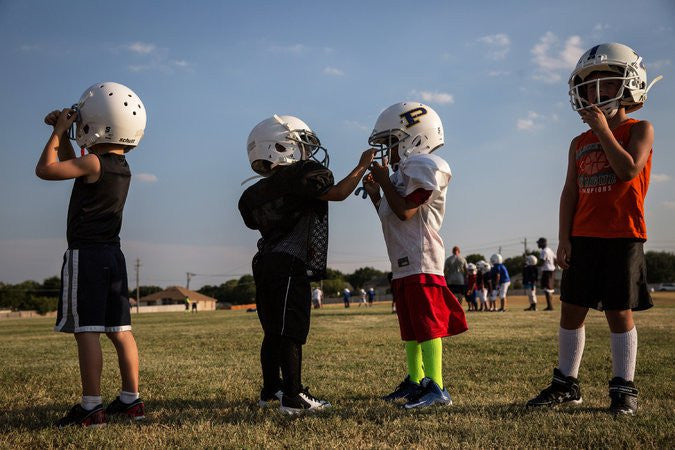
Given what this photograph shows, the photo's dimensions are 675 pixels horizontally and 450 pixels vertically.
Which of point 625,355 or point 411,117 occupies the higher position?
point 411,117

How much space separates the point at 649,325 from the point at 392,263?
9155 mm

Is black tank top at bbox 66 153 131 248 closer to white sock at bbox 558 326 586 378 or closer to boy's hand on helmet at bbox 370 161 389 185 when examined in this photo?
boy's hand on helmet at bbox 370 161 389 185

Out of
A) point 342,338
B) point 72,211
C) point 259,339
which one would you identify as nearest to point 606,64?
point 72,211

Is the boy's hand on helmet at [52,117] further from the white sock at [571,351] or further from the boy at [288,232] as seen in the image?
the white sock at [571,351]

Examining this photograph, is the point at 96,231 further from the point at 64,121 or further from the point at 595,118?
the point at 595,118

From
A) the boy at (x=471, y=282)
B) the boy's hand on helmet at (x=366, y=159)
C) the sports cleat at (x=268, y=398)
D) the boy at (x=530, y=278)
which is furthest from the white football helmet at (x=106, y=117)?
the boy at (x=471, y=282)

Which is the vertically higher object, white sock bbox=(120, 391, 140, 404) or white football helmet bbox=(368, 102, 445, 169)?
white football helmet bbox=(368, 102, 445, 169)

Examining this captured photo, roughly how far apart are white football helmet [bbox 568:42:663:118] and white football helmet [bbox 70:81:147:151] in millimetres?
2839

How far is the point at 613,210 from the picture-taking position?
3711mm

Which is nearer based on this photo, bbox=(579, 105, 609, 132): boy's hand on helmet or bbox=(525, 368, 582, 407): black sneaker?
bbox=(579, 105, 609, 132): boy's hand on helmet

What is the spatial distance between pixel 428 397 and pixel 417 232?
1105 millimetres

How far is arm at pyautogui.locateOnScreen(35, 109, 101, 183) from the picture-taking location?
138 inches

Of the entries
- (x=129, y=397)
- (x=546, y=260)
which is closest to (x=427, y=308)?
(x=129, y=397)

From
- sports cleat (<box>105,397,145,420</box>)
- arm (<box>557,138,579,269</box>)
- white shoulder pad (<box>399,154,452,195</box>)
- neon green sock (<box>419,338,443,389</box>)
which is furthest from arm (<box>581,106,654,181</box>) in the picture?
sports cleat (<box>105,397,145,420</box>)
